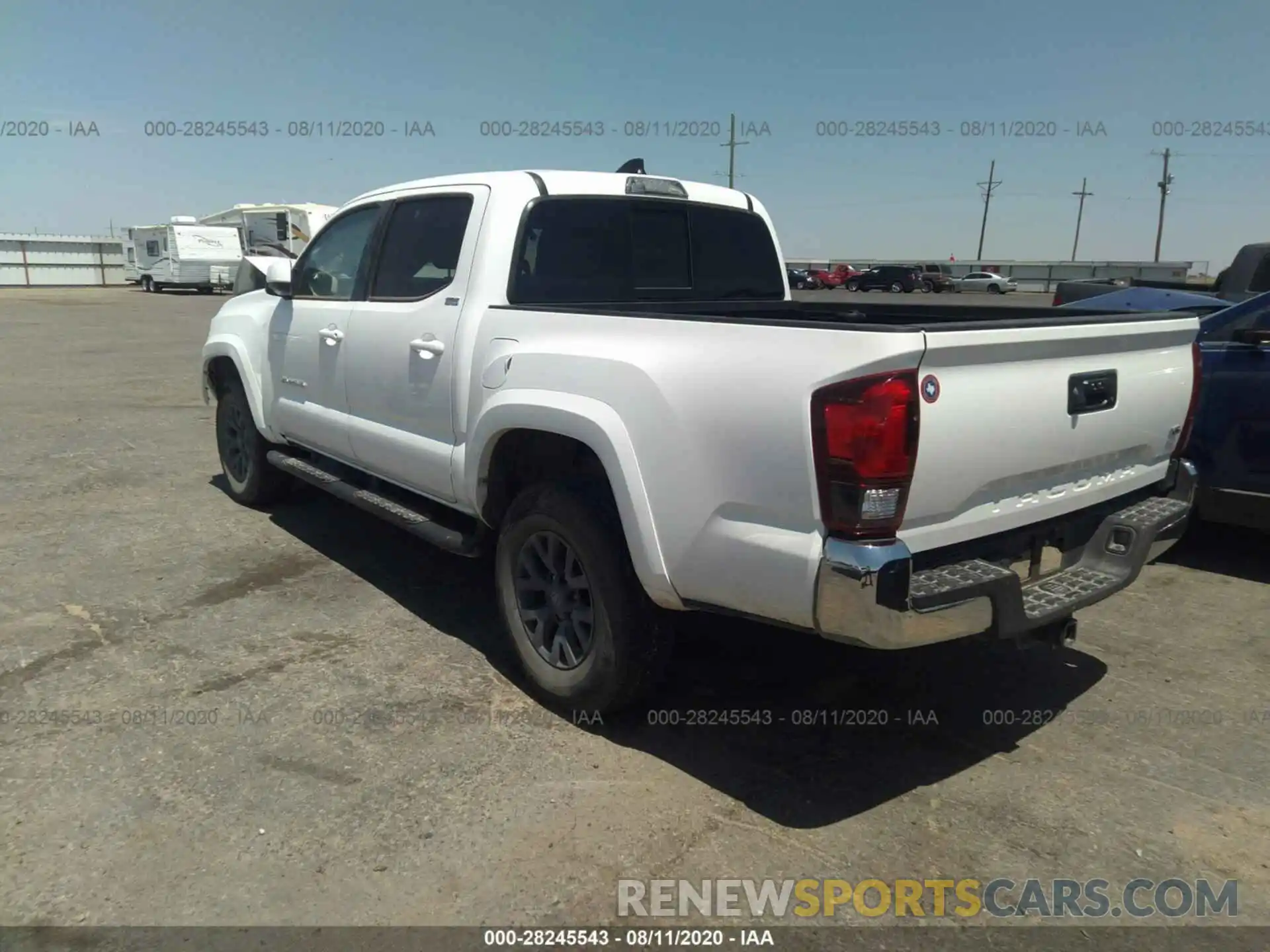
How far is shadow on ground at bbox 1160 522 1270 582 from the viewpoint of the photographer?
17.3 ft

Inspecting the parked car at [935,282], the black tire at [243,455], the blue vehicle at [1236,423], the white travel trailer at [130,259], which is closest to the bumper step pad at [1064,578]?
the blue vehicle at [1236,423]

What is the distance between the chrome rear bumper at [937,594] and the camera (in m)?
2.49

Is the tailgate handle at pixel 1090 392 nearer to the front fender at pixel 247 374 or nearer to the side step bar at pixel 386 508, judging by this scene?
the side step bar at pixel 386 508

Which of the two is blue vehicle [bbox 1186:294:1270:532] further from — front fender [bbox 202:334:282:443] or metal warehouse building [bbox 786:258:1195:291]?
metal warehouse building [bbox 786:258:1195:291]

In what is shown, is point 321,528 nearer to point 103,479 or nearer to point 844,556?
point 103,479

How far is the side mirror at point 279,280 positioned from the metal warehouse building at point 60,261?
161ft

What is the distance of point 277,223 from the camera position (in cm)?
3478

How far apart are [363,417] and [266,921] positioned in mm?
2641

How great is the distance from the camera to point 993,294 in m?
50.8

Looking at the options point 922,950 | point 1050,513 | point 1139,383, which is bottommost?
point 922,950

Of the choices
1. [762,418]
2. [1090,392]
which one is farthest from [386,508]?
[1090,392]

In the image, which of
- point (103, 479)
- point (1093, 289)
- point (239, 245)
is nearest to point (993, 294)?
point (239, 245)

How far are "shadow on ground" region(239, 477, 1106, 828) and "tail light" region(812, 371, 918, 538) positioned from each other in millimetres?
1060

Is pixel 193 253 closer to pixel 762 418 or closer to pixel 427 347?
pixel 427 347
